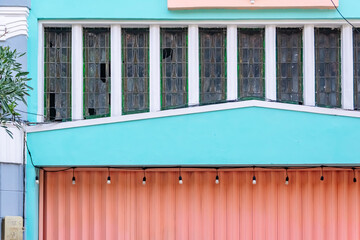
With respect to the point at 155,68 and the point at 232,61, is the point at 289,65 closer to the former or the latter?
the point at 232,61

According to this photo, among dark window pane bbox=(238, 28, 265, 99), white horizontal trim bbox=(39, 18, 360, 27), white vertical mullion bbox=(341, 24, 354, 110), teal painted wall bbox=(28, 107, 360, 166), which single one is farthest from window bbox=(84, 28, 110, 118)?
white vertical mullion bbox=(341, 24, 354, 110)

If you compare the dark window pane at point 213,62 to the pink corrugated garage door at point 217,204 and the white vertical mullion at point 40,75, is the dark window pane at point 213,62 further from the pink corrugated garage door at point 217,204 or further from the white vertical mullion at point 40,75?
the white vertical mullion at point 40,75

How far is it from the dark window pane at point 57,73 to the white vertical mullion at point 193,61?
204 cm

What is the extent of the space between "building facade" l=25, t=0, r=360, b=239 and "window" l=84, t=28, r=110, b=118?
0.02m

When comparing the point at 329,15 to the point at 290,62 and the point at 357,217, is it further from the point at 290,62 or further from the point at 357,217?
the point at 357,217

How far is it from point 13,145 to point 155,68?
2.69 m

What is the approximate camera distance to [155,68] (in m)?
15.7

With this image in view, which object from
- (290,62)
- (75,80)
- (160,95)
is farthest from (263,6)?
(75,80)

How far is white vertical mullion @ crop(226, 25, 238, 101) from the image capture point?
15.7m

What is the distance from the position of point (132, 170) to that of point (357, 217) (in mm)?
3908

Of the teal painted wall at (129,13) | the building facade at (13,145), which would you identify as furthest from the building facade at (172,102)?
the building facade at (13,145)

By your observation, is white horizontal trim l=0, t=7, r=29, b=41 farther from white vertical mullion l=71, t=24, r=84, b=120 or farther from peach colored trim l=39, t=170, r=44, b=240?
peach colored trim l=39, t=170, r=44, b=240

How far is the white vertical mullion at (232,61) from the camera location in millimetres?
15680

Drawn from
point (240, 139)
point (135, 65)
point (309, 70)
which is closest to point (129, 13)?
point (135, 65)
